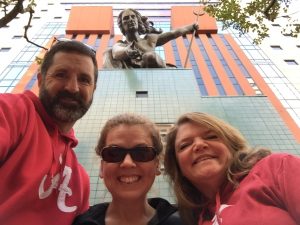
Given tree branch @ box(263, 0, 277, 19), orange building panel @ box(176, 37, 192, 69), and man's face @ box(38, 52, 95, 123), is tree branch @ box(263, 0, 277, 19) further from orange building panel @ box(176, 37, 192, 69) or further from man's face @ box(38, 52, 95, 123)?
orange building panel @ box(176, 37, 192, 69)

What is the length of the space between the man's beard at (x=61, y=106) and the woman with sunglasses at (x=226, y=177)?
2.56 feet

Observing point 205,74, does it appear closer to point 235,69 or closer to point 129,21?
point 235,69

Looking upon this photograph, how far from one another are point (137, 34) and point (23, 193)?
27.0 feet

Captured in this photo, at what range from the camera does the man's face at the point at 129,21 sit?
9.14 m

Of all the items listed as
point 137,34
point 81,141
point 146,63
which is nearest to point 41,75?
point 81,141

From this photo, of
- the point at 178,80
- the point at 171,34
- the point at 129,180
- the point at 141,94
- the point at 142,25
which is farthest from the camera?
the point at 171,34

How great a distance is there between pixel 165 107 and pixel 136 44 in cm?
351

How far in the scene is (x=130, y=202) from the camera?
6.74ft

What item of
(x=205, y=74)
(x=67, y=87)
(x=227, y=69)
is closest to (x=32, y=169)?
(x=67, y=87)

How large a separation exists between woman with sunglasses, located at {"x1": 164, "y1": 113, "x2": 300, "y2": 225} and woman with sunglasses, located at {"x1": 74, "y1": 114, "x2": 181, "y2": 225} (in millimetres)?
224

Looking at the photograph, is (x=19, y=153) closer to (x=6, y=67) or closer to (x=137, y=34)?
(x=137, y=34)

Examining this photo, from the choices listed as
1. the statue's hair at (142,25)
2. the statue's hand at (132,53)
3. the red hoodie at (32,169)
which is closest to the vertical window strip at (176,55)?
the statue's hair at (142,25)

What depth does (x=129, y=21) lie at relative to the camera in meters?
9.12

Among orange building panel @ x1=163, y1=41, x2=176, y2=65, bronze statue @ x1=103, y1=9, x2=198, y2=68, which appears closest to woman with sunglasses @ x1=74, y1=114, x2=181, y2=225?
bronze statue @ x1=103, y1=9, x2=198, y2=68
